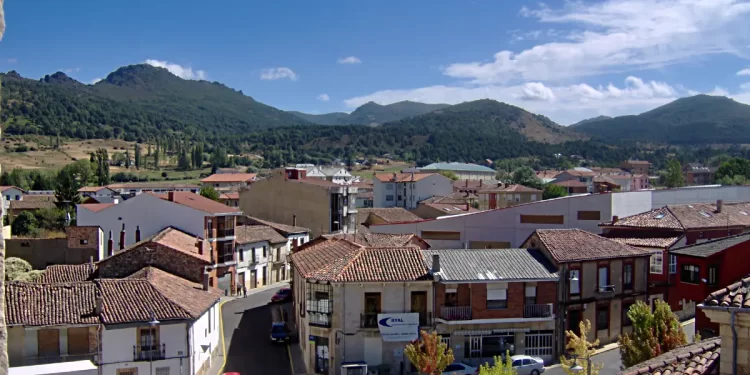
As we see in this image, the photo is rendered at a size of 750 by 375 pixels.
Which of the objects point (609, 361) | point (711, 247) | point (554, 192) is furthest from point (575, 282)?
point (554, 192)

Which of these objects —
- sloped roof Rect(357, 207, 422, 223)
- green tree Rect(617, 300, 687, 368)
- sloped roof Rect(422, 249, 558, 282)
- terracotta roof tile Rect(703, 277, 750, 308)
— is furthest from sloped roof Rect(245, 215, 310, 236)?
terracotta roof tile Rect(703, 277, 750, 308)

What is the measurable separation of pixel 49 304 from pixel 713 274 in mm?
29533

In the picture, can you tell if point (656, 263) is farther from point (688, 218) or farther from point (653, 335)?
point (653, 335)

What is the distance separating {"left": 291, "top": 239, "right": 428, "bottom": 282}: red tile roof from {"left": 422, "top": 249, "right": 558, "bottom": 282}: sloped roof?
82 cm

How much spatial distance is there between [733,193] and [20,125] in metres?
199

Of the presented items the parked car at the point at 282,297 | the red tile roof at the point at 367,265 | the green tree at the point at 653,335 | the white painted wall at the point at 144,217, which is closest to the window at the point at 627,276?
the red tile roof at the point at 367,265

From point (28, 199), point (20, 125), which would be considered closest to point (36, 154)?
point (20, 125)

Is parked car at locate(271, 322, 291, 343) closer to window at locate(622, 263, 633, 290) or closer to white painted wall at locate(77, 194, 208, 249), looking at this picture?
white painted wall at locate(77, 194, 208, 249)

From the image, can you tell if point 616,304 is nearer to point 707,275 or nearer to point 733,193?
point 707,275

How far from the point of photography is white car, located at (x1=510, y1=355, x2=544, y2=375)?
2798 centimetres

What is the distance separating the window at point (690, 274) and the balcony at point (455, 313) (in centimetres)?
1178

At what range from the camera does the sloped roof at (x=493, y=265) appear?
2970cm

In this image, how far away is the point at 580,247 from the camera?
3288 centimetres

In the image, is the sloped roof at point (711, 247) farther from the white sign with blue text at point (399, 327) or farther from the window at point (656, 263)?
the white sign with blue text at point (399, 327)
